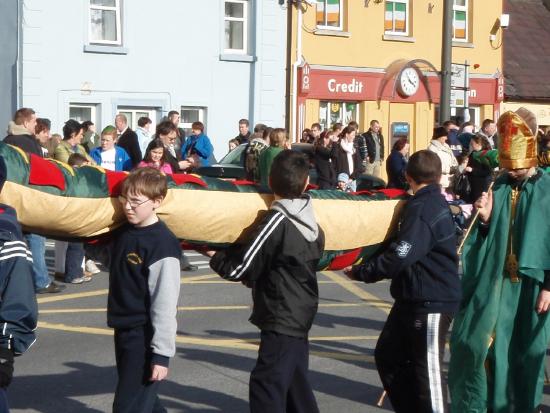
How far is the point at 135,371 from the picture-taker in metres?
5.96

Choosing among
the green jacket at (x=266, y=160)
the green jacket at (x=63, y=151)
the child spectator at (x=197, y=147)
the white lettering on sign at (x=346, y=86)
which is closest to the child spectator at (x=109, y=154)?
the green jacket at (x=63, y=151)

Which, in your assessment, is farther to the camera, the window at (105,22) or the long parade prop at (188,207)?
the window at (105,22)

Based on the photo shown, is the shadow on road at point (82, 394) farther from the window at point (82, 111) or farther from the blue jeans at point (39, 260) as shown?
the window at point (82, 111)

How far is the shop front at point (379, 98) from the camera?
1219 inches

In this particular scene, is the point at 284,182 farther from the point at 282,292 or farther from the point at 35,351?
the point at 35,351

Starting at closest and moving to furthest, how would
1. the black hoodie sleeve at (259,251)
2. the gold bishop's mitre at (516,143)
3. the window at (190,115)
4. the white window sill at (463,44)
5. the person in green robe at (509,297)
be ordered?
1. the black hoodie sleeve at (259,251)
2. the person in green robe at (509,297)
3. the gold bishop's mitre at (516,143)
4. the window at (190,115)
5. the white window sill at (463,44)

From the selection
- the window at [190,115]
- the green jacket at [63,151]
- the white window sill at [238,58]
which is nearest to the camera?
the green jacket at [63,151]

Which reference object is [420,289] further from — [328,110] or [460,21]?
[460,21]

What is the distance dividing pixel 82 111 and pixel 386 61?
9659mm

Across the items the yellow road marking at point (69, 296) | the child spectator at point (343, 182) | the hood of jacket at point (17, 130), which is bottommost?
the yellow road marking at point (69, 296)

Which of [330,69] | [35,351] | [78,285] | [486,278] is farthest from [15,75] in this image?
[486,278]

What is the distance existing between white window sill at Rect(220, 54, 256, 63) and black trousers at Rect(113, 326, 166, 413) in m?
23.1

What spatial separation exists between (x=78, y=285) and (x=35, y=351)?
13.4ft

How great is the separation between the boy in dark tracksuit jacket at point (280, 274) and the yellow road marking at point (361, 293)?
6064 millimetres
